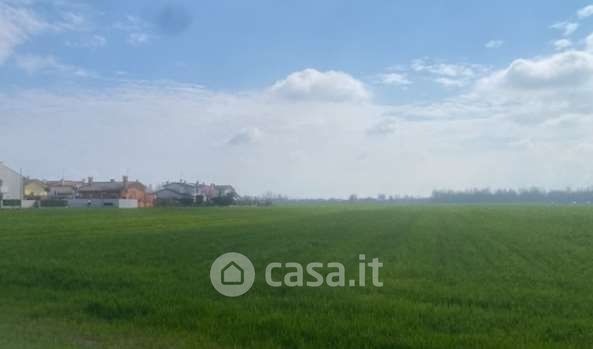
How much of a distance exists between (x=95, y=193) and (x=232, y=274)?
373ft

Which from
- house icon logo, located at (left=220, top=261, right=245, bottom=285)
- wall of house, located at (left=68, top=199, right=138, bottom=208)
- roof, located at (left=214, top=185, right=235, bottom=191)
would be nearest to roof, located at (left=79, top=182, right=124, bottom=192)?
wall of house, located at (left=68, top=199, right=138, bottom=208)

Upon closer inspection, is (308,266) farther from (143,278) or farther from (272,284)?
(143,278)

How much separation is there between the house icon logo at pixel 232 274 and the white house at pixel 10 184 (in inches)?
3477

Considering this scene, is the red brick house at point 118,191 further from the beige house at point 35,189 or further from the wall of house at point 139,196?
the beige house at point 35,189

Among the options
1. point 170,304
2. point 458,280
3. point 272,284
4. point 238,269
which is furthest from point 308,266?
point 170,304

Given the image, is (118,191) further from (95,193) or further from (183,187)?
(183,187)

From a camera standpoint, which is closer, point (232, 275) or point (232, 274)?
point (232, 275)

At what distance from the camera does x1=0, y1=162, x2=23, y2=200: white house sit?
92.4m

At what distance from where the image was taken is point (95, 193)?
120 meters

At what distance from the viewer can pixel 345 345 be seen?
26.5ft

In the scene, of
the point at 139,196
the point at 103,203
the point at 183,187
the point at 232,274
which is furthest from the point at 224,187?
the point at 232,274

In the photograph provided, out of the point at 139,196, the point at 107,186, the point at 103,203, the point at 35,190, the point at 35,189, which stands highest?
the point at 107,186

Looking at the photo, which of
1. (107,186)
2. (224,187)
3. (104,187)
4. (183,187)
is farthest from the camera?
(224,187)

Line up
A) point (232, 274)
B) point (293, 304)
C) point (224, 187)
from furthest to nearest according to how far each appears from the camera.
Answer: point (224, 187) → point (232, 274) → point (293, 304)
